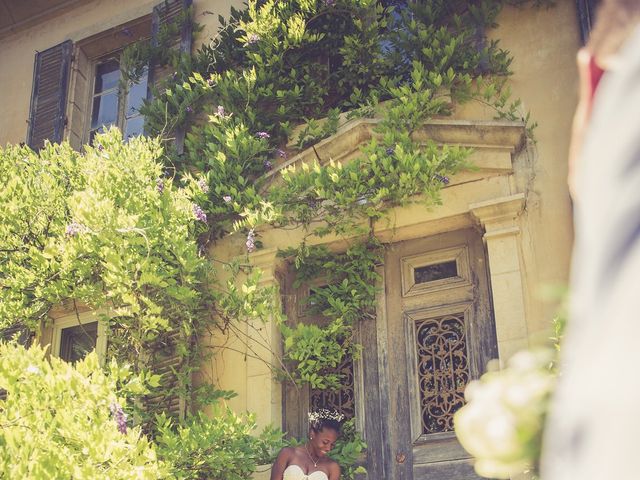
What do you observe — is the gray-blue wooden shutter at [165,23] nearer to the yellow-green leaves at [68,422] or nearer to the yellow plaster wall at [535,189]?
the yellow plaster wall at [535,189]

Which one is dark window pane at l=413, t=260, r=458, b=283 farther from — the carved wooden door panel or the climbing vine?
the climbing vine

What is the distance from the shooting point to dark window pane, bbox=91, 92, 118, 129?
9.13 m

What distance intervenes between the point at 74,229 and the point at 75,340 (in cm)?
217

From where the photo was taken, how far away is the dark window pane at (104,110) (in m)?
9.13

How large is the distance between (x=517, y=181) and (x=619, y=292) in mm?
5574

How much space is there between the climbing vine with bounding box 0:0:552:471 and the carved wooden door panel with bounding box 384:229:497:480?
Result: 26cm

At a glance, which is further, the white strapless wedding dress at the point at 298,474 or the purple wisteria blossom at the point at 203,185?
the purple wisteria blossom at the point at 203,185

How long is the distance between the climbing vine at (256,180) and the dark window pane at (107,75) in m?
1.78

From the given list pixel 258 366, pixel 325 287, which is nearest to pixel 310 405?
pixel 258 366

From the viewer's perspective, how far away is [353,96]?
7086 mm

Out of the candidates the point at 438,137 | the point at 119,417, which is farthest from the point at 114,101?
the point at 119,417

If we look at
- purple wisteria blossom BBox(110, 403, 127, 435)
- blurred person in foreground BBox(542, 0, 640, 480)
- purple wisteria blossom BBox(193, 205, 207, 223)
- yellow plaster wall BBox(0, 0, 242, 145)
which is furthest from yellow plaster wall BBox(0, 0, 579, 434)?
blurred person in foreground BBox(542, 0, 640, 480)

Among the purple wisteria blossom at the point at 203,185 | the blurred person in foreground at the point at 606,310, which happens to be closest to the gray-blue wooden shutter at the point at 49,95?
the purple wisteria blossom at the point at 203,185

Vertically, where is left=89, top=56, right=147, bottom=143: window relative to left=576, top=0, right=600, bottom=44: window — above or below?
above
